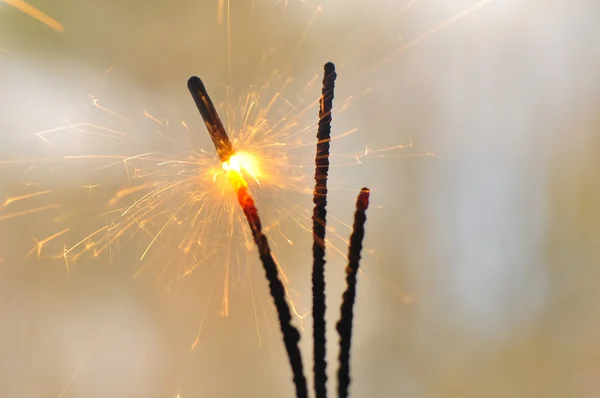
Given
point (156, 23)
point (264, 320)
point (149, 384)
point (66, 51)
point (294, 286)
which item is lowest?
point (149, 384)

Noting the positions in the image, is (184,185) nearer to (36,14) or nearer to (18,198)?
(18,198)

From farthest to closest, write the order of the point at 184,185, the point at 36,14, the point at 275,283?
the point at 36,14 → the point at 184,185 → the point at 275,283

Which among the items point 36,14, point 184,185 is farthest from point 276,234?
point 36,14

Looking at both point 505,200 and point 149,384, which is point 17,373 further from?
point 505,200

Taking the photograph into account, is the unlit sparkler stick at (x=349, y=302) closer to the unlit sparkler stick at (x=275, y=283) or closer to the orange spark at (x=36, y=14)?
the unlit sparkler stick at (x=275, y=283)

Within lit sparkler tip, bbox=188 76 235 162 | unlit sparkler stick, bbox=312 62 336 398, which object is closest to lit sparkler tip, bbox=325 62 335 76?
unlit sparkler stick, bbox=312 62 336 398

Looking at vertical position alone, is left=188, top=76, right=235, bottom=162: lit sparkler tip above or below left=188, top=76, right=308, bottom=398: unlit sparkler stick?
above

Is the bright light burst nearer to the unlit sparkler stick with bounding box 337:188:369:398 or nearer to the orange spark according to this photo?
the orange spark

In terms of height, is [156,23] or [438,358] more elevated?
[156,23]

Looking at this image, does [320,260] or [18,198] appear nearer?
[320,260]

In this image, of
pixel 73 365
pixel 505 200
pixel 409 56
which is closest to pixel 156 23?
pixel 409 56

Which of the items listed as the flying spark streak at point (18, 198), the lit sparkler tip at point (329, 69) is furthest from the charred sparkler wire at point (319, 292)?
the flying spark streak at point (18, 198)
